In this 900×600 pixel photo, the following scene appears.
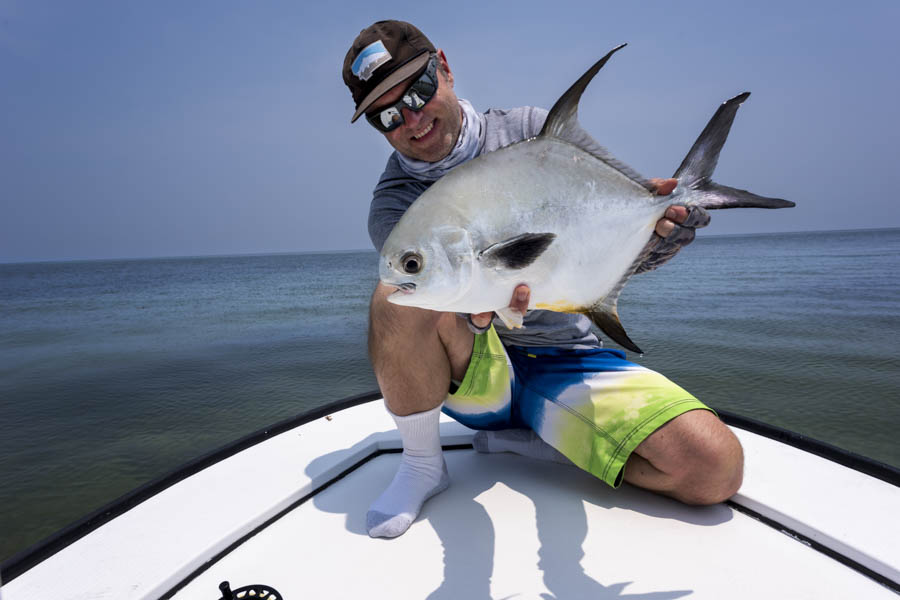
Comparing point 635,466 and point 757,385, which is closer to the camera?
point 635,466

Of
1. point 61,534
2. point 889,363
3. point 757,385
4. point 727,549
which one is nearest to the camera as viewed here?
point 727,549

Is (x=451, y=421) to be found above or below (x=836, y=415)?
above

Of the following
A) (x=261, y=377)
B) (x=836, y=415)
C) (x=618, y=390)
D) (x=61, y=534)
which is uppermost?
(x=618, y=390)

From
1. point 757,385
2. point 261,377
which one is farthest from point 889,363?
point 261,377

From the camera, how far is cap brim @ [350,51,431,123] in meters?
1.51

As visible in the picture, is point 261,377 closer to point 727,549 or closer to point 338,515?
point 338,515

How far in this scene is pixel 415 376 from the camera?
189 centimetres

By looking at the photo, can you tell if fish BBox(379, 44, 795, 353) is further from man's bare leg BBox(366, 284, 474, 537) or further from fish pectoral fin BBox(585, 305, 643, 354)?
man's bare leg BBox(366, 284, 474, 537)

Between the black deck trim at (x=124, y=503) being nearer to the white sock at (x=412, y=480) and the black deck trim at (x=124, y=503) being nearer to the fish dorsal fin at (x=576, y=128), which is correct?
the white sock at (x=412, y=480)

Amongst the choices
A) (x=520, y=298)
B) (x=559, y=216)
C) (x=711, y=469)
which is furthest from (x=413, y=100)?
(x=711, y=469)

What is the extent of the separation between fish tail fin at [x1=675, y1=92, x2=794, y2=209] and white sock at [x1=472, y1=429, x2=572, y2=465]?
48.0 inches

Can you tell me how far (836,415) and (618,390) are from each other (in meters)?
5.05

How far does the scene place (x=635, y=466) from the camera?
186 cm

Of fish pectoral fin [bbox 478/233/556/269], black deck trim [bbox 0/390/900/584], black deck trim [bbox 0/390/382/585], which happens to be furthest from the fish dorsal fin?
black deck trim [bbox 0/390/382/585]
